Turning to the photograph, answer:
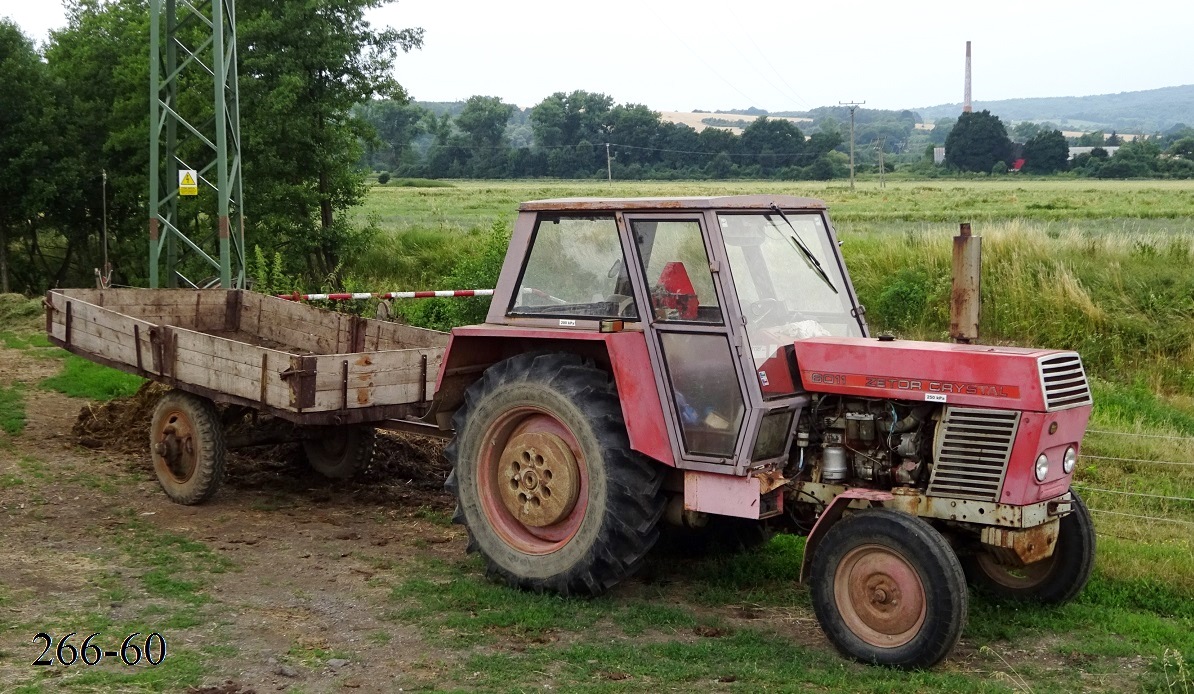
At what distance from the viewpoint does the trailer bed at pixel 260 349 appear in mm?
7730

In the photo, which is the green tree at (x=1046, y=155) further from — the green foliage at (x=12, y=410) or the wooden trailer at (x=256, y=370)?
the wooden trailer at (x=256, y=370)

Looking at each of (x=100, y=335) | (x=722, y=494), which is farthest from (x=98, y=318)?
(x=722, y=494)

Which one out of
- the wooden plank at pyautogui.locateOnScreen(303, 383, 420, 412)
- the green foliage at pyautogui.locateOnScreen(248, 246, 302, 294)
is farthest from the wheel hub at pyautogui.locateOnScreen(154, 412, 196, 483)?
the green foliage at pyautogui.locateOnScreen(248, 246, 302, 294)

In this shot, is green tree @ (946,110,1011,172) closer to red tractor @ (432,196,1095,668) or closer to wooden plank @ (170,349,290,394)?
wooden plank @ (170,349,290,394)

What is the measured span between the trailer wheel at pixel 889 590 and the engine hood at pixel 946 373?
601 mm

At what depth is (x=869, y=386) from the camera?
5.62 m

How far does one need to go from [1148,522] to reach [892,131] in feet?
613

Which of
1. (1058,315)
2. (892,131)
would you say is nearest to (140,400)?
(1058,315)

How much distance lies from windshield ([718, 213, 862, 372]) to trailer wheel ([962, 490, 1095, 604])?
140 centimetres

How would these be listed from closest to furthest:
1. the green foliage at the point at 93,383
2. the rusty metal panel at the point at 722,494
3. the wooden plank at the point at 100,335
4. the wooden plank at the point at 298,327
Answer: the rusty metal panel at the point at 722,494
the wooden plank at the point at 100,335
the wooden plank at the point at 298,327
the green foliage at the point at 93,383

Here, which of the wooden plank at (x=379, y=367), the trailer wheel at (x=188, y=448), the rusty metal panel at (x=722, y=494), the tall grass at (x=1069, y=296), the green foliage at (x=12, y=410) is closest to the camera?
the rusty metal panel at (x=722, y=494)

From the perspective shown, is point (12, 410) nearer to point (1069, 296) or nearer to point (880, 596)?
point (880, 596)

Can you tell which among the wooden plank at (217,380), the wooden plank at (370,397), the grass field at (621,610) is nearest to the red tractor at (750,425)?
the grass field at (621,610)

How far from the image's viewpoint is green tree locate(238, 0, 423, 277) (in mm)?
18500
